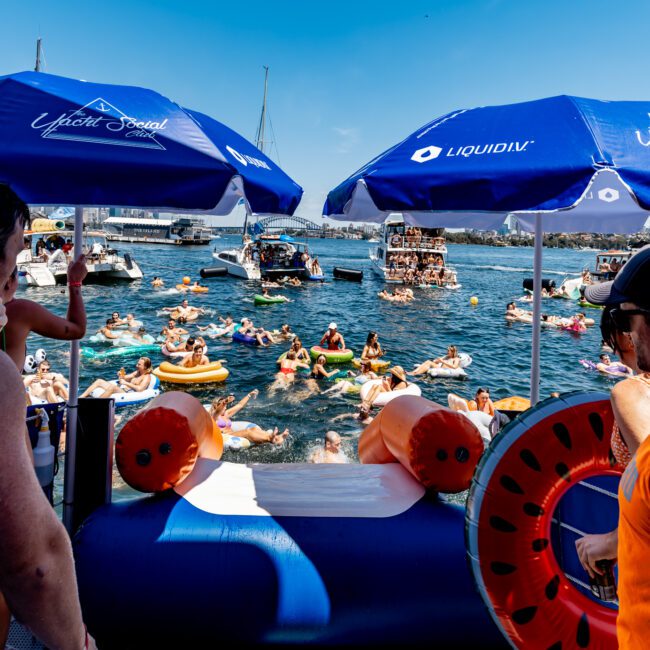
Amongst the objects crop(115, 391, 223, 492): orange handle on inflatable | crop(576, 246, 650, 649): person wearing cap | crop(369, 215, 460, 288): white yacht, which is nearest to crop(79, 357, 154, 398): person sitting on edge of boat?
crop(115, 391, 223, 492): orange handle on inflatable

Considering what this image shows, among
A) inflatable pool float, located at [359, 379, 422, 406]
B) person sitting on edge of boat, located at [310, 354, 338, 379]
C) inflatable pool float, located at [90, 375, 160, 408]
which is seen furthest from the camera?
person sitting on edge of boat, located at [310, 354, 338, 379]

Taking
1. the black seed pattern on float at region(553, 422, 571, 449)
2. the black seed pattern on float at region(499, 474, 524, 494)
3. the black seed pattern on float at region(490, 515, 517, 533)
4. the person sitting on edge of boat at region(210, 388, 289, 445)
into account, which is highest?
the black seed pattern on float at region(553, 422, 571, 449)

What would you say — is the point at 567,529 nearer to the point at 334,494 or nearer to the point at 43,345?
the point at 334,494

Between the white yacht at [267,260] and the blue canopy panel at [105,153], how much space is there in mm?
32717

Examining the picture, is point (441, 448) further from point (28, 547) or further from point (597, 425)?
point (28, 547)

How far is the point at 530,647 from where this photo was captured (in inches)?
79.1

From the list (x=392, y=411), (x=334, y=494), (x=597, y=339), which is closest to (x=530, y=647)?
(x=334, y=494)

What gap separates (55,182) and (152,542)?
73.2 inches

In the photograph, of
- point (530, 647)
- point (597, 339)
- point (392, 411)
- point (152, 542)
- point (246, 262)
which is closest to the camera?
point (530, 647)

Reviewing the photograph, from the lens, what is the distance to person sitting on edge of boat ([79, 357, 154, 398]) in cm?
965

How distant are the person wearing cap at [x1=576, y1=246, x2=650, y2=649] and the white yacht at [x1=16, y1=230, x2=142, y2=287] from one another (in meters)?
28.3

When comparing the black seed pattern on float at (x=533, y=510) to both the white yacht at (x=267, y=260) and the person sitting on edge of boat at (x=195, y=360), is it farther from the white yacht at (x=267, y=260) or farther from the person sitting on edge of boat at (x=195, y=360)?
the white yacht at (x=267, y=260)

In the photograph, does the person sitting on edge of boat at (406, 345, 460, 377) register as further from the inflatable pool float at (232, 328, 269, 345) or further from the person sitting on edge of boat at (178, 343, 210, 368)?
the person sitting on edge of boat at (178, 343, 210, 368)

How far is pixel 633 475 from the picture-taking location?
1034 millimetres
